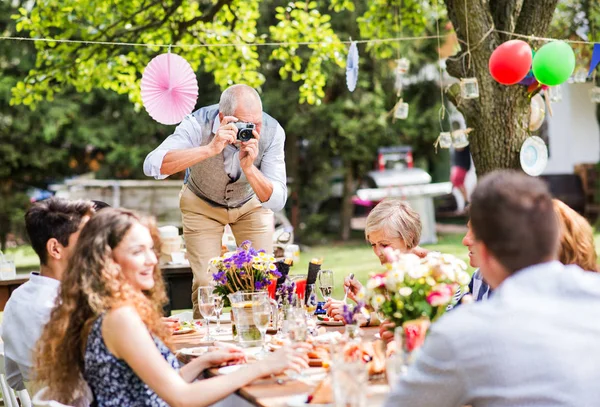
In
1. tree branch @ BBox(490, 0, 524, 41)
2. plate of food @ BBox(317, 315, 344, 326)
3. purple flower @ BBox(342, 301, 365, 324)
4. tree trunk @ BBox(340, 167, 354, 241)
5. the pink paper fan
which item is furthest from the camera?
tree trunk @ BBox(340, 167, 354, 241)

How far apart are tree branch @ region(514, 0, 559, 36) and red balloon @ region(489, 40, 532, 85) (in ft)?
3.44

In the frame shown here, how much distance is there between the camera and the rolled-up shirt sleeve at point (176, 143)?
4.58m

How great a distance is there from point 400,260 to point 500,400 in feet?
2.21

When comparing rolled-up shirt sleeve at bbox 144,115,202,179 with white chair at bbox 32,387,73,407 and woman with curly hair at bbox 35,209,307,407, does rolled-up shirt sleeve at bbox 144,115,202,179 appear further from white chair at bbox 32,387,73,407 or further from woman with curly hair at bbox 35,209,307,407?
white chair at bbox 32,387,73,407

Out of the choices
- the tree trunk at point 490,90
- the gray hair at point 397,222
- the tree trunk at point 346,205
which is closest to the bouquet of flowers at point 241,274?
the gray hair at point 397,222

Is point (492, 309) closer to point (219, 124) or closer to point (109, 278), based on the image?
point (109, 278)

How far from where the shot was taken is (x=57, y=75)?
26.6 feet

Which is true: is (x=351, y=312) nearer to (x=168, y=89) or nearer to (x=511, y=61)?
(x=511, y=61)

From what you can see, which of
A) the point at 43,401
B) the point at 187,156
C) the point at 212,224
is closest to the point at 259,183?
the point at 187,156

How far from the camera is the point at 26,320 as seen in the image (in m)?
2.86

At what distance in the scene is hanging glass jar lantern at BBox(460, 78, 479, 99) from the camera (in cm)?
621

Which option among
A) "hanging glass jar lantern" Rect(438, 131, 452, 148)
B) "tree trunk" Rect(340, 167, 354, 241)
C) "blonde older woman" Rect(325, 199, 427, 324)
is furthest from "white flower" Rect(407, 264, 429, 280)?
"tree trunk" Rect(340, 167, 354, 241)

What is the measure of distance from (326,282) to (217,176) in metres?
1.51

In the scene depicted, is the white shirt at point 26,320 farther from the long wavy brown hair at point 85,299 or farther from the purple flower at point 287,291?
the purple flower at point 287,291
